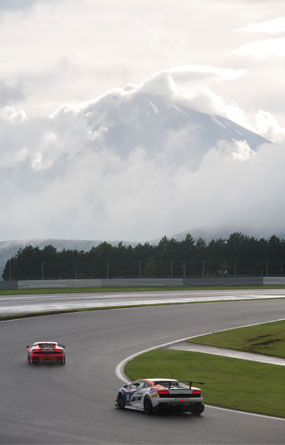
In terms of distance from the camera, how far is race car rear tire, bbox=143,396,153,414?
869 inches

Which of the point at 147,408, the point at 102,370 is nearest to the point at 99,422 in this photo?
the point at 147,408

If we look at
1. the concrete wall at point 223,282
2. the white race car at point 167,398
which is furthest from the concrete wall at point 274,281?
the white race car at point 167,398

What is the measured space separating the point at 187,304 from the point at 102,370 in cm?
4510

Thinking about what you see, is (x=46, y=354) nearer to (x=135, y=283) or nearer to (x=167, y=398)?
(x=167, y=398)

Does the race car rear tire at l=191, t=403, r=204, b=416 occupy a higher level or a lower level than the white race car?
lower

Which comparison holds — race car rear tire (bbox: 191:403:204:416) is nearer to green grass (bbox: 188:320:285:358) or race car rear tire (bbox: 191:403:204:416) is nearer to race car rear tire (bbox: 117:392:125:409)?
race car rear tire (bbox: 117:392:125:409)

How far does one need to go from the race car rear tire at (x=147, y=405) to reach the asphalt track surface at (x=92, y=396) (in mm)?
351

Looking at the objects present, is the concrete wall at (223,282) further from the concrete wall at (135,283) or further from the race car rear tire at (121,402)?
the race car rear tire at (121,402)

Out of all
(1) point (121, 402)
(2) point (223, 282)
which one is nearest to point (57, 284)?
(2) point (223, 282)

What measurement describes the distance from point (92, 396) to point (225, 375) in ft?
32.2

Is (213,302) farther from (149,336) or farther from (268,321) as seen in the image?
(149,336)

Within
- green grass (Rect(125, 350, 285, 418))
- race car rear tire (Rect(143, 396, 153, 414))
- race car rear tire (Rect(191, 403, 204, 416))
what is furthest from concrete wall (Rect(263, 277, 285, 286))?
race car rear tire (Rect(143, 396, 153, 414))

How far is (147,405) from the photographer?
22219 mm

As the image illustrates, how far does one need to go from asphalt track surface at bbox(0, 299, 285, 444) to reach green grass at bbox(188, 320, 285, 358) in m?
2.64
